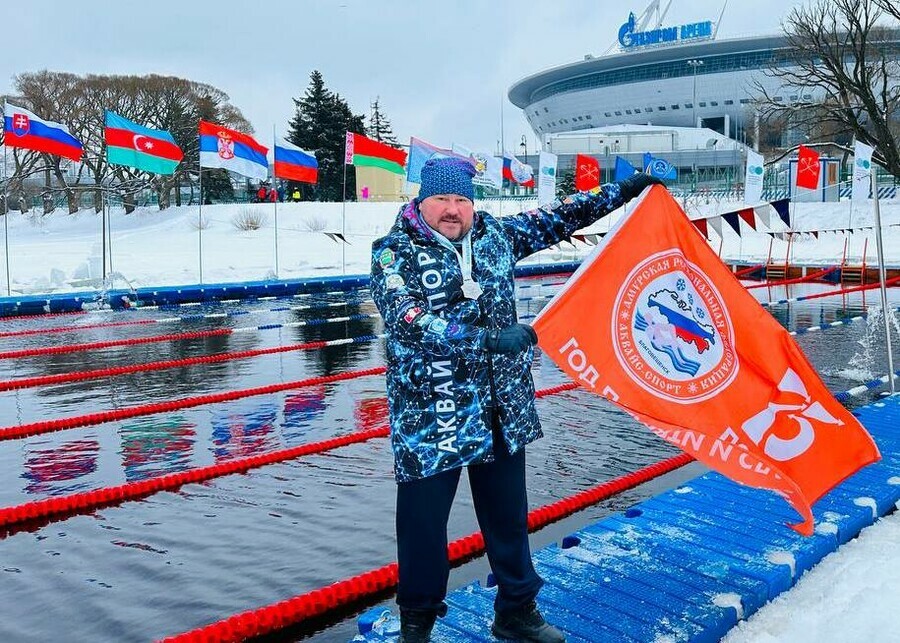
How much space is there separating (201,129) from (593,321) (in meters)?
18.5

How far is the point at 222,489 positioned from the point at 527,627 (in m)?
3.61

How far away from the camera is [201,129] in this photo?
20172 mm

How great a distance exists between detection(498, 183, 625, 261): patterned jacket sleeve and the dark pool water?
2.14m

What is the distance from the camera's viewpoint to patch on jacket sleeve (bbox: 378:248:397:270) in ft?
9.67

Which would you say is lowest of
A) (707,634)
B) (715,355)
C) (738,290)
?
(707,634)

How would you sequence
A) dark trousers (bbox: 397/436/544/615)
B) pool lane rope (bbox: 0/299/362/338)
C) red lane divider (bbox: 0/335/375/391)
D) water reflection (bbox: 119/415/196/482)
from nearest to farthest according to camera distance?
1. dark trousers (bbox: 397/436/544/615)
2. water reflection (bbox: 119/415/196/482)
3. red lane divider (bbox: 0/335/375/391)
4. pool lane rope (bbox: 0/299/362/338)

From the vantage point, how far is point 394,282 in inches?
115

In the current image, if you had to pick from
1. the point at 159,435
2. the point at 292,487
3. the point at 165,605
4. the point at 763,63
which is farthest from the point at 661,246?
the point at 763,63

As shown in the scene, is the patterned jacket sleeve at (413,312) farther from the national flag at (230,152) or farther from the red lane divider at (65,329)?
the national flag at (230,152)

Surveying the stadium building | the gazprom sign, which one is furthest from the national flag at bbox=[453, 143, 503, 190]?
the gazprom sign

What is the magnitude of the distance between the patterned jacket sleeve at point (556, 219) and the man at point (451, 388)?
7.1 inches

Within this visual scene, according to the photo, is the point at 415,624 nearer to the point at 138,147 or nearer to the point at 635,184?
the point at 635,184

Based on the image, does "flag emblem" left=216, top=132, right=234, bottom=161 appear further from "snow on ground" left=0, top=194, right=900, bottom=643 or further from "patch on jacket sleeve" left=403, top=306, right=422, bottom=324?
"patch on jacket sleeve" left=403, top=306, right=422, bottom=324

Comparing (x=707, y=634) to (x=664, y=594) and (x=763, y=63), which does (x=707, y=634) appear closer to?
(x=664, y=594)
